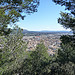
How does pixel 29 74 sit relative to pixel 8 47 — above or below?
below

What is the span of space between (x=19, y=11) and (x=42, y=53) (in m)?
12.1

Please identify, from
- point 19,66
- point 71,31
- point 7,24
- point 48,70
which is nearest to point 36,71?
point 48,70

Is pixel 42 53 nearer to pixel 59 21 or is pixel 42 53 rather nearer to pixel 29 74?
pixel 29 74

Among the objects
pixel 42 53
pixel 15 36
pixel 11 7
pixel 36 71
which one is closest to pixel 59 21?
pixel 11 7

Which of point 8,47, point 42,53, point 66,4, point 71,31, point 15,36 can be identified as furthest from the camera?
point 42,53

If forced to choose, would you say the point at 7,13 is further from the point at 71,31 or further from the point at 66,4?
the point at 71,31

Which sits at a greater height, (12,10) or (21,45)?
(12,10)

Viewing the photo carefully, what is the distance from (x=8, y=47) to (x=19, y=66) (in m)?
4.80

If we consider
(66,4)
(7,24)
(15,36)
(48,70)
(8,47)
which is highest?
(66,4)

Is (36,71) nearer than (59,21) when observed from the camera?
No

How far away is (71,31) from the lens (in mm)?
5551

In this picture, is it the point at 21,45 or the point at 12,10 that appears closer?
the point at 12,10

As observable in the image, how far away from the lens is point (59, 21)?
587cm

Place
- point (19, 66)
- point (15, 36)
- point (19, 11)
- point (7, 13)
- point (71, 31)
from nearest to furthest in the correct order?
1. point (7, 13)
2. point (19, 11)
3. point (71, 31)
4. point (15, 36)
5. point (19, 66)
